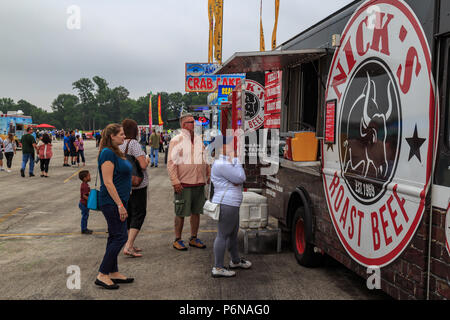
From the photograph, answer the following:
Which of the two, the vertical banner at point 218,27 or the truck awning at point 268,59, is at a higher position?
the vertical banner at point 218,27

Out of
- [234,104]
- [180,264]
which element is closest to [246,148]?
[234,104]

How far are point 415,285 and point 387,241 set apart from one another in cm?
43

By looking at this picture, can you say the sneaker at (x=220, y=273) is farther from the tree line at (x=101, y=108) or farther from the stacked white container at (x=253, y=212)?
the tree line at (x=101, y=108)

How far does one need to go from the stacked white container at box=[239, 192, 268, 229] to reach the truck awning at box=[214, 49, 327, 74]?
188 centimetres

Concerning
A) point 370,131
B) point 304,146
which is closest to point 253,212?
point 304,146

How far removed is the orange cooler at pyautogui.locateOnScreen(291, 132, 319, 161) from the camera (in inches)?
198

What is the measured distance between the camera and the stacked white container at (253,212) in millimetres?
6172

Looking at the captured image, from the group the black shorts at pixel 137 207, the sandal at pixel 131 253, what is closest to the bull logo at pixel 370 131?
the black shorts at pixel 137 207

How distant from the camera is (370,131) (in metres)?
3.67

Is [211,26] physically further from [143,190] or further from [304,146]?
[304,146]

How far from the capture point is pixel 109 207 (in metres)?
4.50

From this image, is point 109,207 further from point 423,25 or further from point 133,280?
point 423,25

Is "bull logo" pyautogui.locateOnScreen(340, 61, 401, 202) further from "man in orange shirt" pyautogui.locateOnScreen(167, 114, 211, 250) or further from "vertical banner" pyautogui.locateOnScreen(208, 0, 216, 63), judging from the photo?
"vertical banner" pyautogui.locateOnScreen(208, 0, 216, 63)

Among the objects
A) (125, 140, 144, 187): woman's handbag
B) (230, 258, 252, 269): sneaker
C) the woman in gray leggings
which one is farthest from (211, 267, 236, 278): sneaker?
(125, 140, 144, 187): woman's handbag
